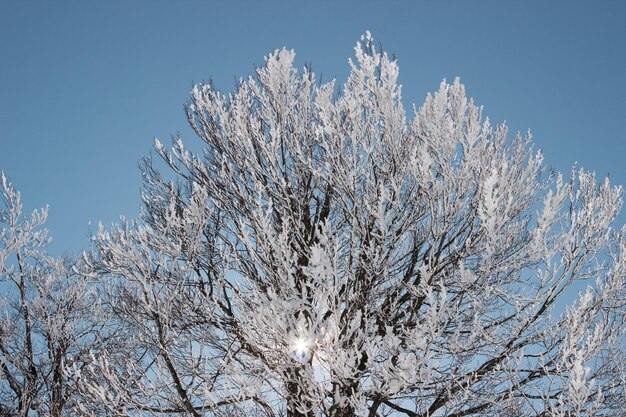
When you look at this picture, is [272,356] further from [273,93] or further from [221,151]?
[273,93]

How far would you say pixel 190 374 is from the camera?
485 centimetres

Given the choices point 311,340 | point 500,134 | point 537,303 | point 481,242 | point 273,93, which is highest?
point 273,93

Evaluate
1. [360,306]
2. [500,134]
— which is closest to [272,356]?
[360,306]

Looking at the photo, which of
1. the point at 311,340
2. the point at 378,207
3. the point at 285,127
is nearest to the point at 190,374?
the point at 311,340

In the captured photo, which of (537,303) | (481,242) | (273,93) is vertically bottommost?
(537,303)

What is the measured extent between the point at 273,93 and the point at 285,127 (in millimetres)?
450

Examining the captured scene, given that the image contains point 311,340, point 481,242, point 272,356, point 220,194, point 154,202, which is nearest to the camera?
point 311,340

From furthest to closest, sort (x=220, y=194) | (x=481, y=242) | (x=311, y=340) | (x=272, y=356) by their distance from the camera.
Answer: (x=220, y=194) → (x=481, y=242) → (x=272, y=356) → (x=311, y=340)

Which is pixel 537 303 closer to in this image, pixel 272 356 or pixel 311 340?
pixel 311 340

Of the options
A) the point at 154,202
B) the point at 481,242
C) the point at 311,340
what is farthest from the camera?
the point at 154,202

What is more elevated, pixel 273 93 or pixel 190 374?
pixel 273 93

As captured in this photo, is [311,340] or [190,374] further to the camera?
[190,374]

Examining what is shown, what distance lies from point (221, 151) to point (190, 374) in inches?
106

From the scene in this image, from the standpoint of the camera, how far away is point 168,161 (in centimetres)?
634
